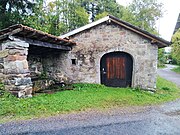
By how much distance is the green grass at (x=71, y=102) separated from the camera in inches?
192

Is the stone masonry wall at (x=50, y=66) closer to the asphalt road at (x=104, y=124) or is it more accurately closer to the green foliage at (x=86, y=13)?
the asphalt road at (x=104, y=124)

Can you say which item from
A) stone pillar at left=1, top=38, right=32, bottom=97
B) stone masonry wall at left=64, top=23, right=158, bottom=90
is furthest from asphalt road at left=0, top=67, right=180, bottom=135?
stone masonry wall at left=64, top=23, right=158, bottom=90

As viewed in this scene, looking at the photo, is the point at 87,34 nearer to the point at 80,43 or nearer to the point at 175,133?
the point at 80,43

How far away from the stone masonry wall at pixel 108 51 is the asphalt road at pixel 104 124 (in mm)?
2943

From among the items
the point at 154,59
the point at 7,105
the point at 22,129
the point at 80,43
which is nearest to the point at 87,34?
the point at 80,43

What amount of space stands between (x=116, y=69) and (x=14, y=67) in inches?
199

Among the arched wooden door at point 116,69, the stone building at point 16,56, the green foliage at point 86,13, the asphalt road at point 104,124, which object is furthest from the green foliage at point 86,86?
the green foliage at point 86,13

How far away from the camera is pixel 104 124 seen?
427 centimetres

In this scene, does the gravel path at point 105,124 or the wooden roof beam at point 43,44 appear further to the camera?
the wooden roof beam at point 43,44

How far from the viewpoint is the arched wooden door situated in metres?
8.48

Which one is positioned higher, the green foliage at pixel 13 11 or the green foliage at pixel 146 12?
the green foliage at pixel 146 12

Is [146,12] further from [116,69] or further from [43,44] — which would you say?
[43,44]

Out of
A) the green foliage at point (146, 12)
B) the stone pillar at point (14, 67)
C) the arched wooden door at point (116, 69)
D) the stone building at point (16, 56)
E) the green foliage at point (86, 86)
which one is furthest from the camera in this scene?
the green foliage at point (146, 12)

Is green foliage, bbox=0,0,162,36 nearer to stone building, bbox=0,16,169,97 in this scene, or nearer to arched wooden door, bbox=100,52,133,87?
stone building, bbox=0,16,169,97
